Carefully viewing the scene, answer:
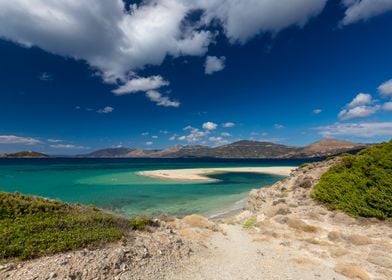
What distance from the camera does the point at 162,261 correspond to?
986 centimetres

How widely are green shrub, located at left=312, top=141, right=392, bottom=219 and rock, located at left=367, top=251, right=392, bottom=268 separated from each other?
4.85 meters

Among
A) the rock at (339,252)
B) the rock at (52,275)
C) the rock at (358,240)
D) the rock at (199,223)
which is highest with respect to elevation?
the rock at (52,275)

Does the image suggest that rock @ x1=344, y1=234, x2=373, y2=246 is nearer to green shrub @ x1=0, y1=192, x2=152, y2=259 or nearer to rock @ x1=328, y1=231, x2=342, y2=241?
rock @ x1=328, y1=231, x2=342, y2=241

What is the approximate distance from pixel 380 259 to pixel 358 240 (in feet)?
6.74

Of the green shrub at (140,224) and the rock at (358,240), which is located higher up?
the green shrub at (140,224)

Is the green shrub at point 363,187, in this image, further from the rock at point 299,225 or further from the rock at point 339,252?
the rock at point 339,252

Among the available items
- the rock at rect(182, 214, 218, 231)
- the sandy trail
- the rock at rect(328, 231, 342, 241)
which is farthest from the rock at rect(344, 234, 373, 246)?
the rock at rect(182, 214, 218, 231)

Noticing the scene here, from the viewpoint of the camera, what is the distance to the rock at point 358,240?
12.6 meters

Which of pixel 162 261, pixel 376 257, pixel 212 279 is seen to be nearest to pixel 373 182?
pixel 376 257

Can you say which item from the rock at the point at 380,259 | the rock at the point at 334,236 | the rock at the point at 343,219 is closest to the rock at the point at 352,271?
the rock at the point at 380,259

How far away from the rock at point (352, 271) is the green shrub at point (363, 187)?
700 centimetres

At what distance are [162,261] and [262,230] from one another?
7.65 metres

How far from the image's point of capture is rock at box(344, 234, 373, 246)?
12602 mm

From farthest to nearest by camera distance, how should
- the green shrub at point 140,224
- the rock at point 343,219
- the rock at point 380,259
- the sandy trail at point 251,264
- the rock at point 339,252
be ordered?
1. the rock at point 343,219
2. the green shrub at point 140,224
3. the rock at point 339,252
4. the rock at point 380,259
5. the sandy trail at point 251,264
